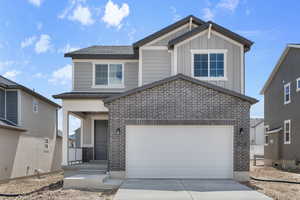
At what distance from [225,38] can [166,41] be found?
2903mm

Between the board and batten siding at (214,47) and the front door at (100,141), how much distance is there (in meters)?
5.48

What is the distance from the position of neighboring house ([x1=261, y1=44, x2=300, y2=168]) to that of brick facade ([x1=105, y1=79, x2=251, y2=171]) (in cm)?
927

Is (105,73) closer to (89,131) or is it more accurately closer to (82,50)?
(82,50)

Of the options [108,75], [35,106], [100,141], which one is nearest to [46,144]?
[35,106]

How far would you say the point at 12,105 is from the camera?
677 inches

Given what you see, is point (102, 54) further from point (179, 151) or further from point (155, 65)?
point (179, 151)

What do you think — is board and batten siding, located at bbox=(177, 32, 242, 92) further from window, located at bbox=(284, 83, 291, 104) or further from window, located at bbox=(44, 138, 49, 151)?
window, located at bbox=(44, 138, 49, 151)

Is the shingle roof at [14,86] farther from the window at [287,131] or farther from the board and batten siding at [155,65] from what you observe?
the window at [287,131]

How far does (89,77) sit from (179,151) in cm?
655

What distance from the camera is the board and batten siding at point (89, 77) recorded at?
53.3 feet

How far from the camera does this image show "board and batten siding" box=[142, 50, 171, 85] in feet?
50.9

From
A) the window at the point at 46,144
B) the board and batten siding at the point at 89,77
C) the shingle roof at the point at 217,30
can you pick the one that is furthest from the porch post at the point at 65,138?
the window at the point at 46,144

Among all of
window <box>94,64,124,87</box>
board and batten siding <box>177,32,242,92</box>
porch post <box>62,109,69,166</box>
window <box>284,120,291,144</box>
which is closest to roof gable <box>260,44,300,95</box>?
window <box>284,120,291,144</box>

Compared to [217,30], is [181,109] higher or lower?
lower
